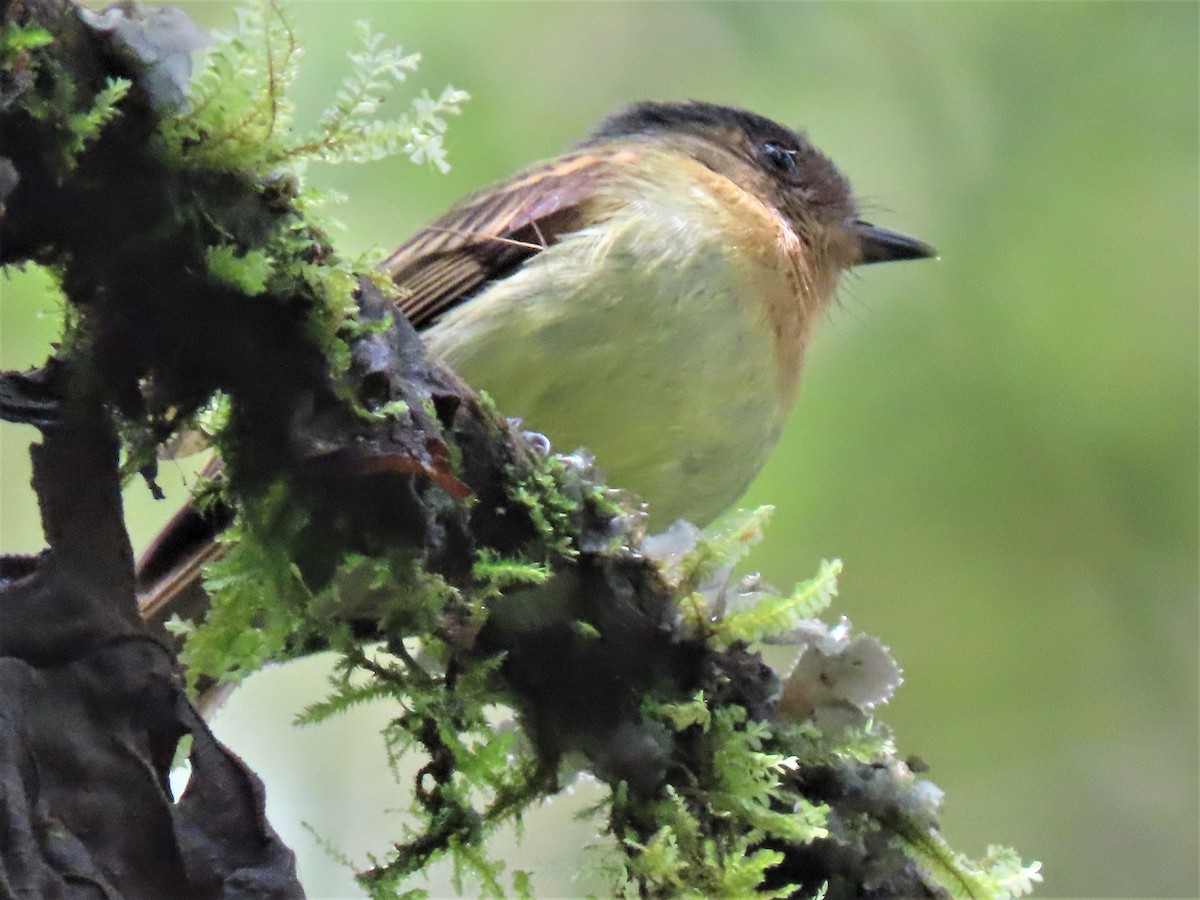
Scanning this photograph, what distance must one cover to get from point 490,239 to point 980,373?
7.03 ft

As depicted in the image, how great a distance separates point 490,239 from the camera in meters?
2.53

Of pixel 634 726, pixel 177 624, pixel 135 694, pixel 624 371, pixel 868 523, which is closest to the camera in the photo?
pixel 135 694

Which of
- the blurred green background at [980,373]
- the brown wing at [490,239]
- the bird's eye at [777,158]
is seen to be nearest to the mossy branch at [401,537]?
the brown wing at [490,239]

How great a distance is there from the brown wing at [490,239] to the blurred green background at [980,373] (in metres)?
1.03

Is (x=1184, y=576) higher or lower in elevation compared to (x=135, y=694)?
higher

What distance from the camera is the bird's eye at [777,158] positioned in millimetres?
3266

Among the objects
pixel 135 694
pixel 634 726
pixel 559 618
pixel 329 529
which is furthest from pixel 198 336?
pixel 634 726

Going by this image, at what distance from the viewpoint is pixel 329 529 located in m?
1.35

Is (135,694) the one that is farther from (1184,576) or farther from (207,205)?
(1184,576)

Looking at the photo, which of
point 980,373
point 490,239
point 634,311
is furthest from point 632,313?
point 980,373

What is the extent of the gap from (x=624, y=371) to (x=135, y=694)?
4.07 feet

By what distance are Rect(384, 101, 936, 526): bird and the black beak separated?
1.11 ft

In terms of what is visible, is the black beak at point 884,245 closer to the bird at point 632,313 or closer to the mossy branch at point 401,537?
the bird at point 632,313

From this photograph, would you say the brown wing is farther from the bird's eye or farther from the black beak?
the black beak
